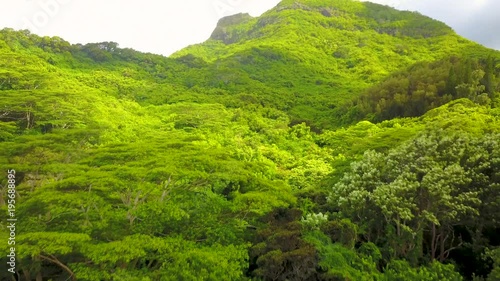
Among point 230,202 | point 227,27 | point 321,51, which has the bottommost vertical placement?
point 230,202

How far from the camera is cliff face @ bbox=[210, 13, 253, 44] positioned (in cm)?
14225

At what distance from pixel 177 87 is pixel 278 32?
59038 mm

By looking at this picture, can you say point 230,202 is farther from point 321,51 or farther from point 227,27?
point 227,27

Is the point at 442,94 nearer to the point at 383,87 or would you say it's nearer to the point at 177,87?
the point at 383,87

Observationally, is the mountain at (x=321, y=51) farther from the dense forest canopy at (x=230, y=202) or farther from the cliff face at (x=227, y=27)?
the dense forest canopy at (x=230, y=202)

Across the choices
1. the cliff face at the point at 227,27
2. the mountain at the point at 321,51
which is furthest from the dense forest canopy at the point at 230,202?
the cliff face at the point at 227,27

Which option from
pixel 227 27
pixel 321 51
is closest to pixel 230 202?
pixel 321 51

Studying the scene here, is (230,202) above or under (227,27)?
under

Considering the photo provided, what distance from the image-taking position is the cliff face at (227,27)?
467ft

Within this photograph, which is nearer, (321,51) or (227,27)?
(321,51)

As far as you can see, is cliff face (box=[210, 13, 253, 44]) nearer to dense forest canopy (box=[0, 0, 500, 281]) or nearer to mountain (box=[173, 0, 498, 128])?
mountain (box=[173, 0, 498, 128])

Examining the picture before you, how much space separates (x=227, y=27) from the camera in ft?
499

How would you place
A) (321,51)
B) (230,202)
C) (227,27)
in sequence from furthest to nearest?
(227,27) → (321,51) → (230,202)

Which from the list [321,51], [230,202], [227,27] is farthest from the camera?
[227,27]
